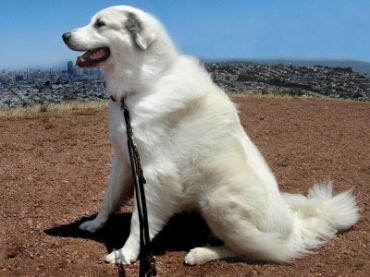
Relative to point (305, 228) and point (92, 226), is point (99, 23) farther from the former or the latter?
point (305, 228)

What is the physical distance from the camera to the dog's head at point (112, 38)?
416 centimetres

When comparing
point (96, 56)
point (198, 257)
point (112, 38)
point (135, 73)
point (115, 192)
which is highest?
point (112, 38)

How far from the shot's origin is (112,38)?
416cm

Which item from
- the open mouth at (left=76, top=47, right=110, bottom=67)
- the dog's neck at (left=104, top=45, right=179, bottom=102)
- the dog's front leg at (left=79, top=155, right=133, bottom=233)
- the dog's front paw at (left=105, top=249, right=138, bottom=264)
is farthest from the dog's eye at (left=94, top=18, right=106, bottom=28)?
the dog's front paw at (left=105, top=249, right=138, bottom=264)

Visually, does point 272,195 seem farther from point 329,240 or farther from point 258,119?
point 258,119

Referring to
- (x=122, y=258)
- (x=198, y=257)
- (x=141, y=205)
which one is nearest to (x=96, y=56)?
(x=141, y=205)

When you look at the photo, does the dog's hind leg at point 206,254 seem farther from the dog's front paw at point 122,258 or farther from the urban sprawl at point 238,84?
the urban sprawl at point 238,84

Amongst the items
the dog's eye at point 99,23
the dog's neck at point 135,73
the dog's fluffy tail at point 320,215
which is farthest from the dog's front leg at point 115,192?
the dog's fluffy tail at point 320,215

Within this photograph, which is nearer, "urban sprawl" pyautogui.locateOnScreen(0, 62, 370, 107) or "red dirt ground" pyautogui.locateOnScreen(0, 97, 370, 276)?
"red dirt ground" pyautogui.locateOnScreen(0, 97, 370, 276)

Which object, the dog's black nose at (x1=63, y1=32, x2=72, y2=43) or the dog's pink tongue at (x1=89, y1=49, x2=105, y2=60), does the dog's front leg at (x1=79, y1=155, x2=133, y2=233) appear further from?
the dog's black nose at (x1=63, y1=32, x2=72, y2=43)

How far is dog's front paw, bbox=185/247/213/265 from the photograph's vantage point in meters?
4.28

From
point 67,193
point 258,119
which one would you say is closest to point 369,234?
point 67,193

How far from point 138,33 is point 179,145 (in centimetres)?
93

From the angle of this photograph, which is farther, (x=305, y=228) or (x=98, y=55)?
(x=305, y=228)
